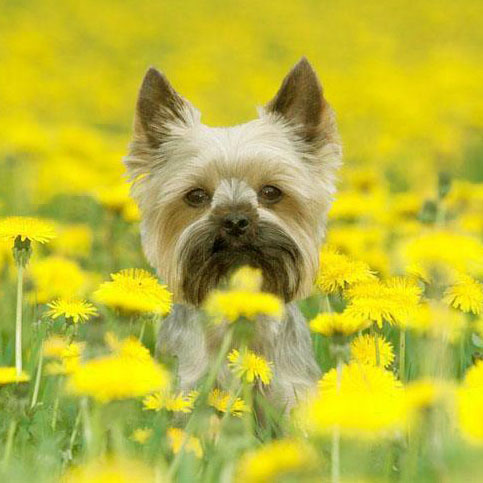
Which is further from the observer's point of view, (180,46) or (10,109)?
(180,46)

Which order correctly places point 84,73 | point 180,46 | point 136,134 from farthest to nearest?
1. point 180,46
2. point 84,73
3. point 136,134

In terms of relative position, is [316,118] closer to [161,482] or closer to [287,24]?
[161,482]

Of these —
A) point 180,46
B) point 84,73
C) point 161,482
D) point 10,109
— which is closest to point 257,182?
point 161,482

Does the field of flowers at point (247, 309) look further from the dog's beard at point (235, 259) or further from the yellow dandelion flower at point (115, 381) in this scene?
the dog's beard at point (235, 259)

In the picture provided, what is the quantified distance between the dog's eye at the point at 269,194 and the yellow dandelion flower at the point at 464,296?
103 cm

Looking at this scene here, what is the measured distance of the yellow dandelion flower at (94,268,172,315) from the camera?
293cm

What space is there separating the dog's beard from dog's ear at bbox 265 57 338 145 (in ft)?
2.11

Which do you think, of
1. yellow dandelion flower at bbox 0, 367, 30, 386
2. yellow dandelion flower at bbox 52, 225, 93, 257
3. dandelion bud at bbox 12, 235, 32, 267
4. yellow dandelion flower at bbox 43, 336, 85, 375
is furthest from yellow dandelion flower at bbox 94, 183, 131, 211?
yellow dandelion flower at bbox 0, 367, 30, 386

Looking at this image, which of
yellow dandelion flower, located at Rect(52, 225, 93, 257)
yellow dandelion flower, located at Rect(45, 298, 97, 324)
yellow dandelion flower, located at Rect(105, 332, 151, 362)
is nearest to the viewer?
yellow dandelion flower, located at Rect(105, 332, 151, 362)

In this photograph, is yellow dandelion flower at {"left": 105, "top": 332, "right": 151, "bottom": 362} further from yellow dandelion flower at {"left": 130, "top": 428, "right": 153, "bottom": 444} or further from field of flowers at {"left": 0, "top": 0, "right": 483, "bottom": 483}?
yellow dandelion flower at {"left": 130, "top": 428, "right": 153, "bottom": 444}

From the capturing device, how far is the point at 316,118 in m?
4.82

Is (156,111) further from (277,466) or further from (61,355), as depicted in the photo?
(277,466)

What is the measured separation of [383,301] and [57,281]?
128 centimetres

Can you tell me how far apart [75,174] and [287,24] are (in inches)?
494
